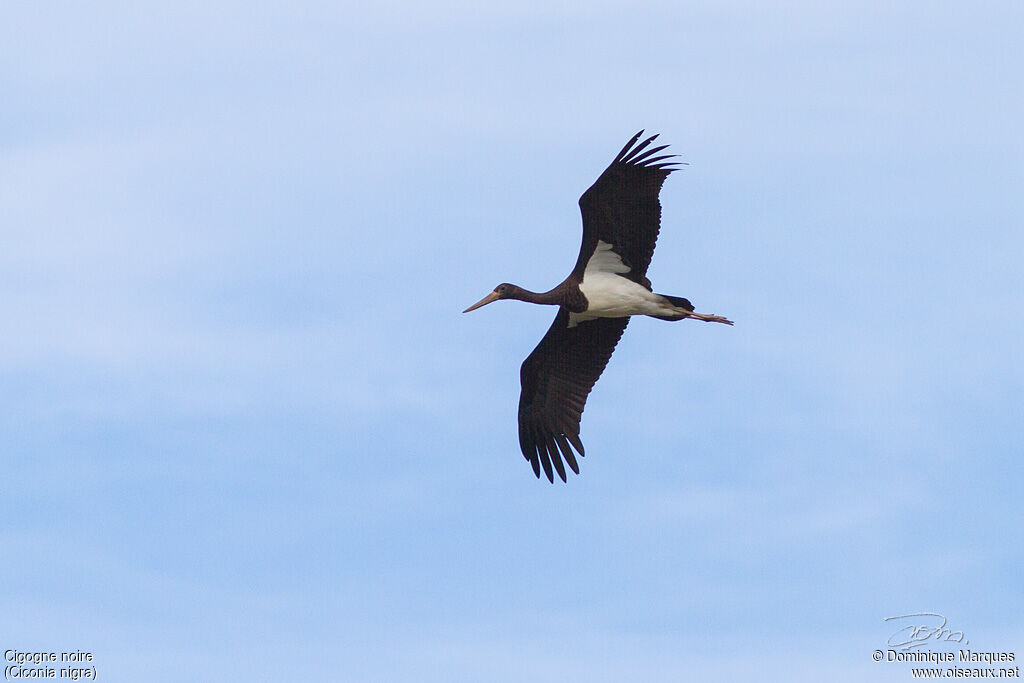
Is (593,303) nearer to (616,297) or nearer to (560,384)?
(616,297)

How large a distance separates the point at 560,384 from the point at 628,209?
3286 millimetres

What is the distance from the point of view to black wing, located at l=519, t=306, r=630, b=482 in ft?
84.7

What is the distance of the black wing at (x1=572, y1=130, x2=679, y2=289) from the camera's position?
2355 cm

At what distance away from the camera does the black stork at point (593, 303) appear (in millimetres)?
23703

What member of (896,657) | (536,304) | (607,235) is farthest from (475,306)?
(896,657)

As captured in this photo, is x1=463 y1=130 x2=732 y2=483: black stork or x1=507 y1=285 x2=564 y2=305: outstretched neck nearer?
x1=463 y1=130 x2=732 y2=483: black stork

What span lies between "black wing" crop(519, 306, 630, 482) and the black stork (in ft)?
0.05

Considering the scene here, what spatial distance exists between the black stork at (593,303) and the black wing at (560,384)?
0.6 inches

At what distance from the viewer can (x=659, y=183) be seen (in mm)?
23609

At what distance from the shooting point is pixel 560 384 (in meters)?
26.1

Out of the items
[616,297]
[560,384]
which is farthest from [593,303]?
[560,384]

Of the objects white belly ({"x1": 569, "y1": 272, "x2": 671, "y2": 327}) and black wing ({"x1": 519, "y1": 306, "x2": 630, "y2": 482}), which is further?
black wing ({"x1": 519, "y1": 306, "x2": 630, "y2": 482})

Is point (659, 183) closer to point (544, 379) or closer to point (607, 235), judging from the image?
point (607, 235)

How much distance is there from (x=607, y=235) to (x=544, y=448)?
3.58 metres
